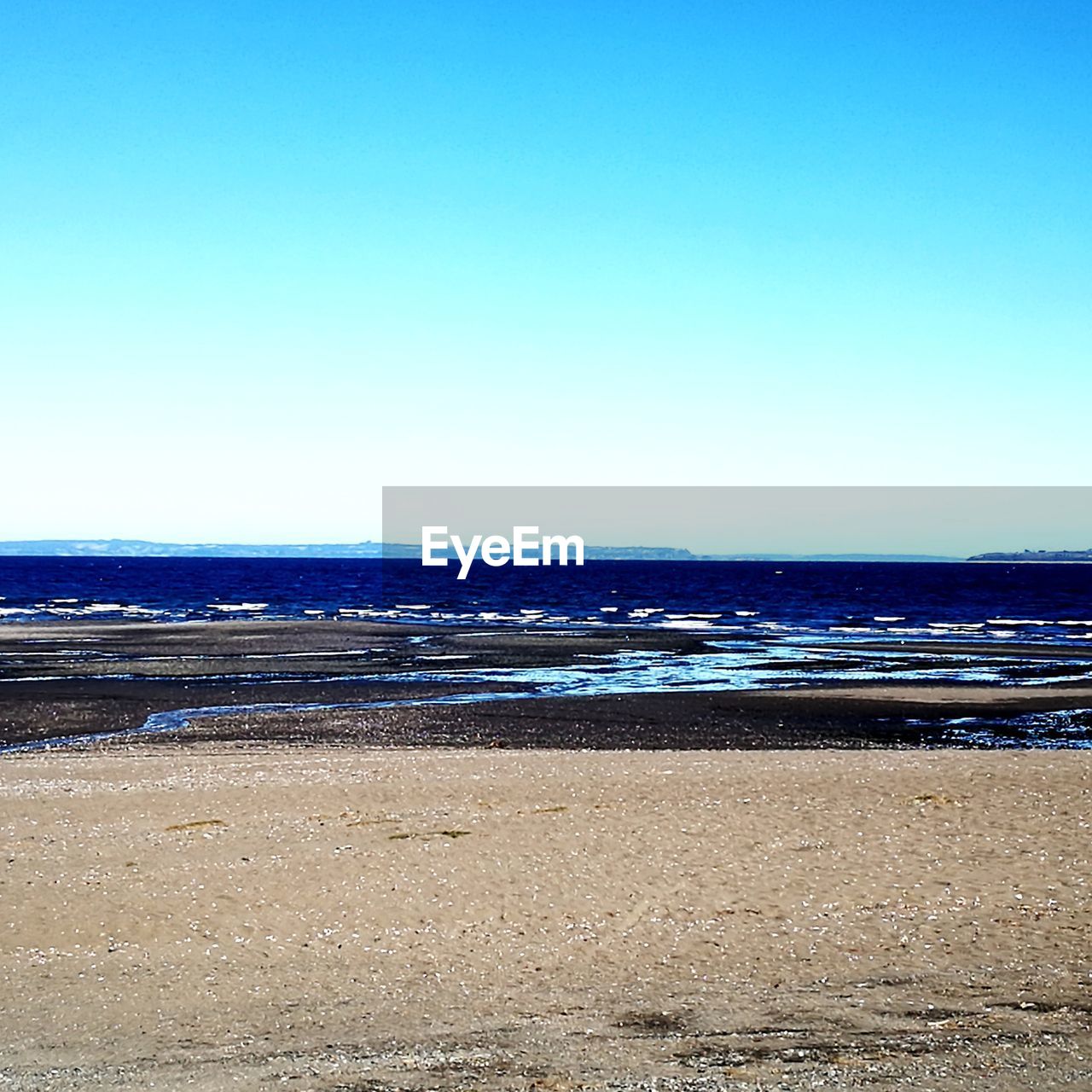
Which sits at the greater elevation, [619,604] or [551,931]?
[551,931]

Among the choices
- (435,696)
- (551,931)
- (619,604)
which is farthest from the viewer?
(619,604)

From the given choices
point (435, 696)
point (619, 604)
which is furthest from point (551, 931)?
point (619, 604)

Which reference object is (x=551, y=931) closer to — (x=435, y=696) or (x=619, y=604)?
(x=435, y=696)

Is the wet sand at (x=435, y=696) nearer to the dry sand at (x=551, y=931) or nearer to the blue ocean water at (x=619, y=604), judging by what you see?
the dry sand at (x=551, y=931)

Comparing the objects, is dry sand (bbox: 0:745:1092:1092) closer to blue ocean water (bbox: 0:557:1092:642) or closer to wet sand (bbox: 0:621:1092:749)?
wet sand (bbox: 0:621:1092:749)

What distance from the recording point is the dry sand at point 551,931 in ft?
26.0

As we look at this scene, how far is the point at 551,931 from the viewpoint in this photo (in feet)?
35.6

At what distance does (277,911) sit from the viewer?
37.1 feet

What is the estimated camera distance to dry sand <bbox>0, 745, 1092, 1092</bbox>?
26.0 ft

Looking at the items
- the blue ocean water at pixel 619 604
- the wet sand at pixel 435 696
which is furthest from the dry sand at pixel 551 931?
the blue ocean water at pixel 619 604

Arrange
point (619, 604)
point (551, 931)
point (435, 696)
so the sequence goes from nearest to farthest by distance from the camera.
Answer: point (551, 931) < point (435, 696) < point (619, 604)

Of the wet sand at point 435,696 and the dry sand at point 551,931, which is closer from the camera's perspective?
the dry sand at point 551,931

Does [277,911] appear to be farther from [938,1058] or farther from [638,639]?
[638,639]

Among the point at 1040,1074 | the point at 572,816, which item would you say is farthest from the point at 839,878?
the point at 1040,1074
